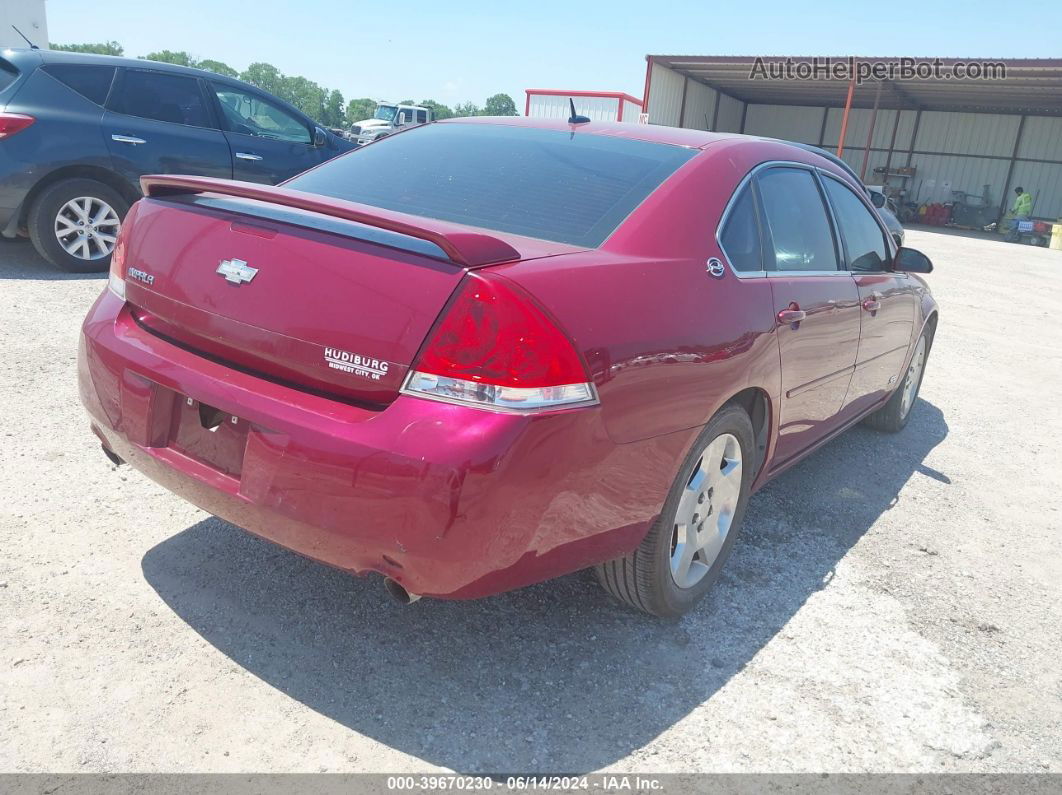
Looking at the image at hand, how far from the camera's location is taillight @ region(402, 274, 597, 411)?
1926 millimetres

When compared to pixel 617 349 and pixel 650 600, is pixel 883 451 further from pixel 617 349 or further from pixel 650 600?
pixel 617 349

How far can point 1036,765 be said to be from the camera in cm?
226

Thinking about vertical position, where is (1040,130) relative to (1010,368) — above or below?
above

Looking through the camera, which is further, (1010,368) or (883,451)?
(1010,368)

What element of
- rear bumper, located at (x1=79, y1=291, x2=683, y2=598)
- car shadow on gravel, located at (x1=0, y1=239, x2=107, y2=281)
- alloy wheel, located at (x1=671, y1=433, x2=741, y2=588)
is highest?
rear bumper, located at (x1=79, y1=291, x2=683, y2=598)

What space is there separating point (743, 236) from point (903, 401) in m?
2.72

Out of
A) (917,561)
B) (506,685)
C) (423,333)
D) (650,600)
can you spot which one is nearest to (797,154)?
(917,561)

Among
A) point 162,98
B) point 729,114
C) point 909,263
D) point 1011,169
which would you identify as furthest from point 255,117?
point 1011,169

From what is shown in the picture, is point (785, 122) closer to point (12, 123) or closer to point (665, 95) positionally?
point (665, 95)

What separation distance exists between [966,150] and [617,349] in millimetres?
35930

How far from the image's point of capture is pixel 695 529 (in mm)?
2750

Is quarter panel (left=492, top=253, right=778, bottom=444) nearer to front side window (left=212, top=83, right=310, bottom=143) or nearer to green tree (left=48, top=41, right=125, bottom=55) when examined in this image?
front side window (left=212, top=83, right=310, bottom=143)

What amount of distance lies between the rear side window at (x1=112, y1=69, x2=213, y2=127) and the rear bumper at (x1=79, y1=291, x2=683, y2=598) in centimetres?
572

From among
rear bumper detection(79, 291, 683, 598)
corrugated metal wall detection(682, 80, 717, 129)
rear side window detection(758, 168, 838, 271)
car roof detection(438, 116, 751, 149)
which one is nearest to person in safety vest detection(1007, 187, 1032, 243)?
corrugated metal wall detection(682, 80, 717, 129)
